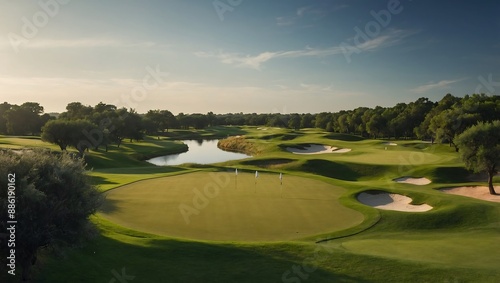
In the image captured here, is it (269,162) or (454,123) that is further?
(454,123)

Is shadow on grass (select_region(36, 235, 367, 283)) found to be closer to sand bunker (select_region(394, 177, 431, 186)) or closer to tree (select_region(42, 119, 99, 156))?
sand bunker (select_region(394, 177, 431, 186))

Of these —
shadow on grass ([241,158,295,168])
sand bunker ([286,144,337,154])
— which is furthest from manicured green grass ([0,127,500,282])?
sand bunker ([286,144,337,154])

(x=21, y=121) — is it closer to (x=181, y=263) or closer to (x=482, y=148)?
(x=181, y=263)

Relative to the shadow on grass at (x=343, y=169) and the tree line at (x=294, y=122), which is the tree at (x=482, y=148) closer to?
the shadow on grass at (x=343, y=169)

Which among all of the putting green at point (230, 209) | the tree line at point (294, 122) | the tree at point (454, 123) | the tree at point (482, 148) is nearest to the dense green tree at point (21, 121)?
the tree line at point (294, 122)

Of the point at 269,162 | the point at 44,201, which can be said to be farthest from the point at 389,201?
the point at 269,162

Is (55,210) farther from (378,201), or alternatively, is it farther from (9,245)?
(378,201)
